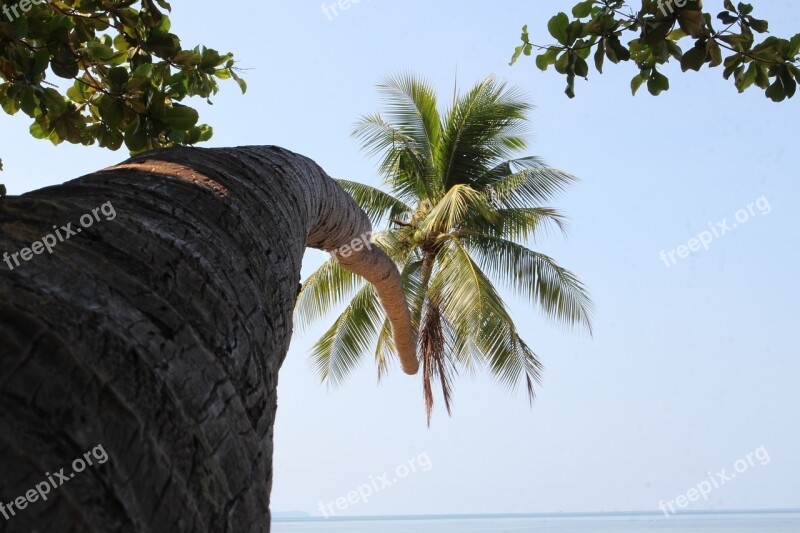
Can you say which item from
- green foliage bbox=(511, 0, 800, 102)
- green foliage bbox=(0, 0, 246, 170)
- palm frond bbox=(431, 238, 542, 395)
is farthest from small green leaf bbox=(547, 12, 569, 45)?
palm frond bbox=(431, 238, 542, 395)

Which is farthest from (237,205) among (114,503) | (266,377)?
(114,503)

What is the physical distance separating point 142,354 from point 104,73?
238 cm

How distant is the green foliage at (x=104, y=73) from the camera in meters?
2.48

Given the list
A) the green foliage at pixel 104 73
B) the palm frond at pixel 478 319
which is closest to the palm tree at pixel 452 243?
the palm frond at pixel 478 319

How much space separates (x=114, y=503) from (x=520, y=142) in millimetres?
14798

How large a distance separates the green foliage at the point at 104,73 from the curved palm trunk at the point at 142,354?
5.10 feet

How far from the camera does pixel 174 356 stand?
71 centimetres

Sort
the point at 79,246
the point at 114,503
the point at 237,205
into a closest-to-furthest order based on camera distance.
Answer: the point at 114,503
the point at 79,246
the point at 237,205

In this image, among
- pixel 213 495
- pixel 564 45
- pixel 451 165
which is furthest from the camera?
pixel 451 165

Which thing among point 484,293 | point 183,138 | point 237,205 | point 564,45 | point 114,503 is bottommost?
point 114,503

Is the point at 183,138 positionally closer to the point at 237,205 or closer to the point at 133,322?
the point at 237,205

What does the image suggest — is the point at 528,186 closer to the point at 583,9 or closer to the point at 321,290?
the point at 321,290

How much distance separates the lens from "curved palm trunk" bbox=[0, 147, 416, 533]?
0.55 metres

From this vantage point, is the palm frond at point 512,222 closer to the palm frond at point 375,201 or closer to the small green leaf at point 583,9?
the palm frond at point 375,201
